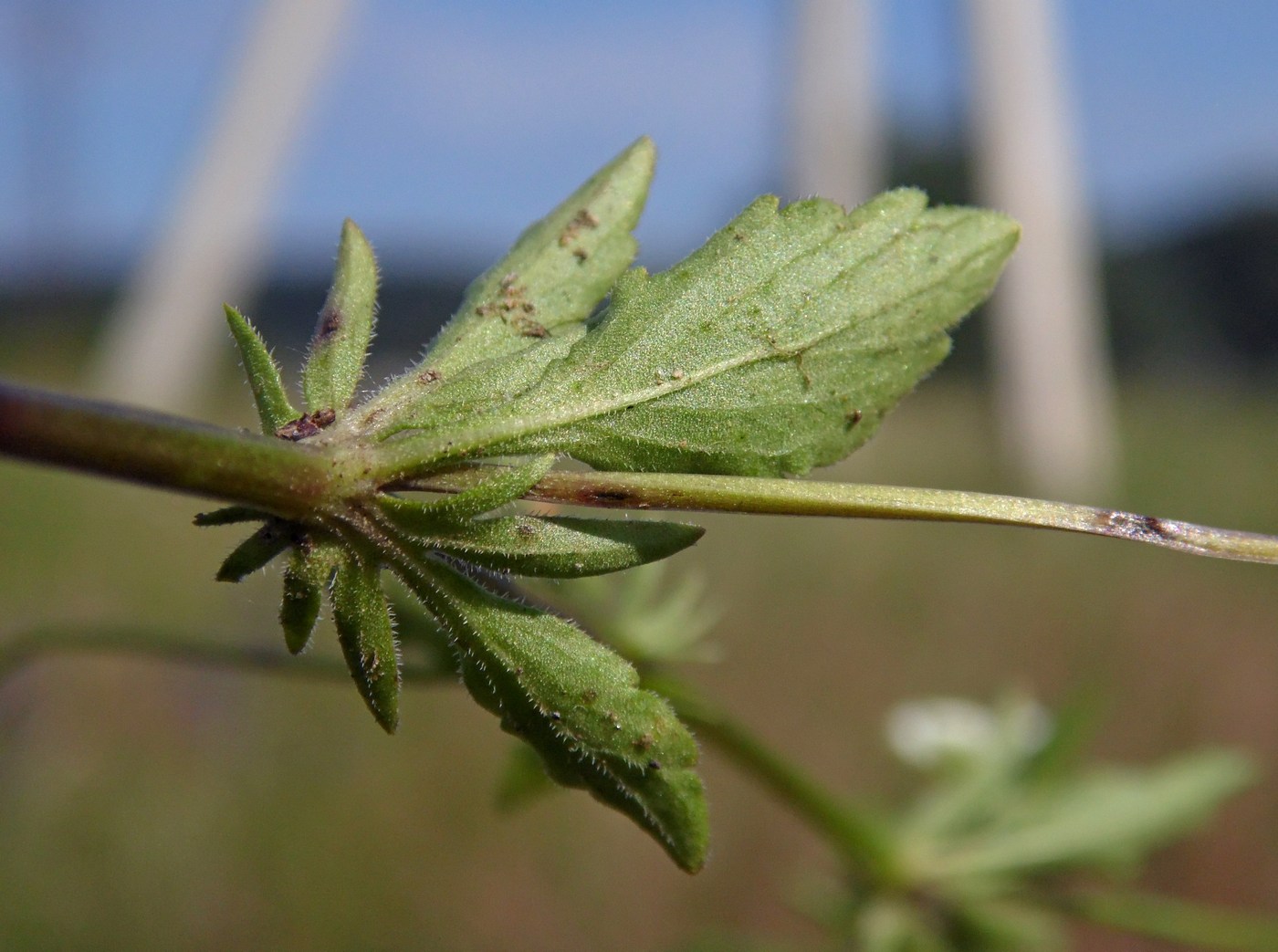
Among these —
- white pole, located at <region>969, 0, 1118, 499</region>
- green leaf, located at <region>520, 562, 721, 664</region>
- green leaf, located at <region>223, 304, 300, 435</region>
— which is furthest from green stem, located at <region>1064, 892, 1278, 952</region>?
white pole, located at <region>969, 0, 1118, 499</region>

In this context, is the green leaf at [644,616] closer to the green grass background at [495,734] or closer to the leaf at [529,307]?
the leaf at [529,307]

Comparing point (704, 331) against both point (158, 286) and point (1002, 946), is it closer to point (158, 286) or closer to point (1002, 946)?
point (1002, 946)

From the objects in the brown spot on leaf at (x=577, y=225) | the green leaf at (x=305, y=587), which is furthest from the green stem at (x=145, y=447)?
the brown spot on leaf at (x=577, y=225)

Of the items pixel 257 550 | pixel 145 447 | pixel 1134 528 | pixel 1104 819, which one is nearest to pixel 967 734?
pixel 1104 819

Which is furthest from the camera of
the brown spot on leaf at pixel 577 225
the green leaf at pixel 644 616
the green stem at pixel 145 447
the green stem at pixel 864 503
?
the green leaf at pixel 644 616

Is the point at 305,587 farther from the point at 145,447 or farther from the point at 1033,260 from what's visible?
the point at 1033,260

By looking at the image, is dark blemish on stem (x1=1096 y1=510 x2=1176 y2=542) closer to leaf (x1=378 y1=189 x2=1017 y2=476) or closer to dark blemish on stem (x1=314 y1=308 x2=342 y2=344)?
leaf (x1=378 y1=189 x2=1017 y2=476)

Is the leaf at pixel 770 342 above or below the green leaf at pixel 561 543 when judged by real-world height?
above

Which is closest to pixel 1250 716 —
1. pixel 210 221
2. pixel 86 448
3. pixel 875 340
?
pixel 875 340
